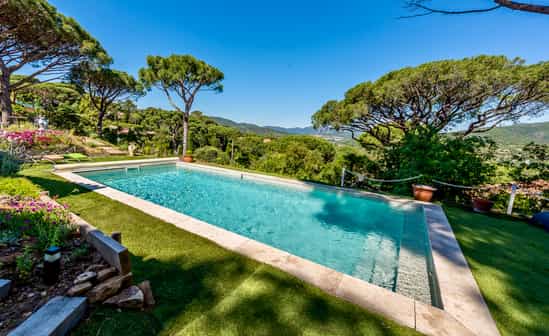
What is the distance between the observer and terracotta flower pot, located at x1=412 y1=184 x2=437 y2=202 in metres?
5.22

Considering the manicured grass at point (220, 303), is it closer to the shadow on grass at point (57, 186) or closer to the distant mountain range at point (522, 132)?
the shadow on grass at point (57, 186)

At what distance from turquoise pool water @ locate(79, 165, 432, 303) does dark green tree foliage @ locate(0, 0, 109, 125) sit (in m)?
6.56

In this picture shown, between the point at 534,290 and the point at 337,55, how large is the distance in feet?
39.0

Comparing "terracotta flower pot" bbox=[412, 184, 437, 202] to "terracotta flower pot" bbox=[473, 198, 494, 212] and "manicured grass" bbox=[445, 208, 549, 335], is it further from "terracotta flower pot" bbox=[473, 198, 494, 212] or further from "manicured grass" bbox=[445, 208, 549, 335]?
"manicured grass" bbox=[445, 208, 549, 335]

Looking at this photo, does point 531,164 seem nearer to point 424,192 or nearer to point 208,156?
point 424,192

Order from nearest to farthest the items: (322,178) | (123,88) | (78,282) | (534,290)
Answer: (78,282) → (534,290) → (322,178) → (123,88)

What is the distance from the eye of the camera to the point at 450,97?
789 centimetres

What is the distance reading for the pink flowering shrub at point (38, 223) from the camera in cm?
170

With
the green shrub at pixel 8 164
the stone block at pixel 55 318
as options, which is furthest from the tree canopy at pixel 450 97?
the green shrub at pixel 8 164

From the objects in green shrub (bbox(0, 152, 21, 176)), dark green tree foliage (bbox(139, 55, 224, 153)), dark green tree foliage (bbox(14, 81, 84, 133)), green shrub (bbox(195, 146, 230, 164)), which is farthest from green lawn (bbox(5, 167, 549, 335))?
dark green tree foliage (bbox(14, 81, 84, 133))

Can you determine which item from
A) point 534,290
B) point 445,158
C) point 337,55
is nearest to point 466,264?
point 534,290

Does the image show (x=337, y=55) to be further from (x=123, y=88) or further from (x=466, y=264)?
(x=123, y=88)

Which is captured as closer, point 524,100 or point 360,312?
point 360,312

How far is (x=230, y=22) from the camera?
9.81 metres
